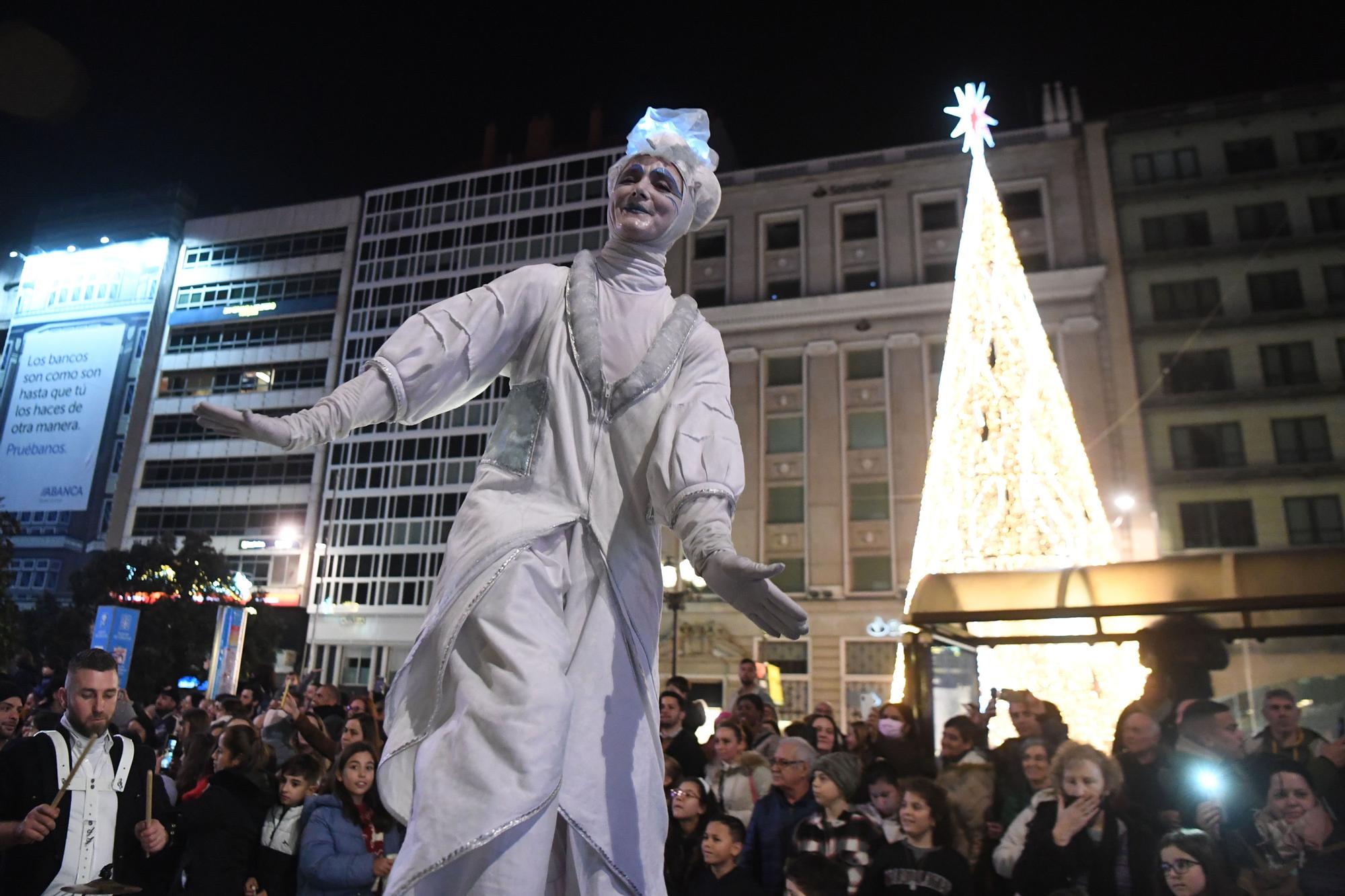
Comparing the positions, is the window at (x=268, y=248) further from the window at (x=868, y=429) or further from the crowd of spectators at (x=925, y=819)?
the crowd of spectators at (x=925, y=819)

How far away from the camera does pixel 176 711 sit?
12523 millimetres

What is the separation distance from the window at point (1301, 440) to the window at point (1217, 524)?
6.86ft

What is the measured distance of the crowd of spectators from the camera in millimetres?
4715

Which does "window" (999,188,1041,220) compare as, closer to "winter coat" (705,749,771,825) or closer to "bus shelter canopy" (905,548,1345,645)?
"bus shelter canopy" (905,548,1345,645)

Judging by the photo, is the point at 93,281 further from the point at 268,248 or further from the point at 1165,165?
the point at 1165,165

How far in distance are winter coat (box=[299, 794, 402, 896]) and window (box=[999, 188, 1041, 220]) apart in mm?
33508

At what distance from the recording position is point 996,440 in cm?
1533

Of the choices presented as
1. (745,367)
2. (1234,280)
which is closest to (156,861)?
(745,367)

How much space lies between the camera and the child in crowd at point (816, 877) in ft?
16.0

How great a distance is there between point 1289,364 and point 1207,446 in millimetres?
3857

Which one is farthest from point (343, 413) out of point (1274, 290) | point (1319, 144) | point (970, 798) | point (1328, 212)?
point (1319, 144)

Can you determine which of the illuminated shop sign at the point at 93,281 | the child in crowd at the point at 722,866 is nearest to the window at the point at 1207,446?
the child in crowd at the point at 722,866

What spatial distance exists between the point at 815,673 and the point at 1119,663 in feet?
64.7

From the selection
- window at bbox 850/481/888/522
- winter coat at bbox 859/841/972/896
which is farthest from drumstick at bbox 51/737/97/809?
window at bbox 850/481/888/522
